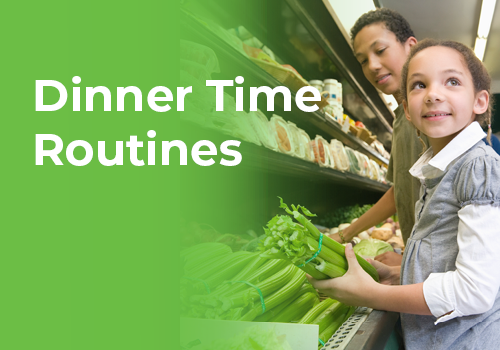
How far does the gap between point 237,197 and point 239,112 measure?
86 cm

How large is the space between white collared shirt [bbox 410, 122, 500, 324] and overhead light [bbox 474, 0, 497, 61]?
4059 mm

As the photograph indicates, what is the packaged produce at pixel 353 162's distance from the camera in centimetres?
334

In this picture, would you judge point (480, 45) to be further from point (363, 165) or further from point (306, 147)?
point (306, 147)

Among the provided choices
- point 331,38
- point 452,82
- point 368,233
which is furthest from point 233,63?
point 368,233

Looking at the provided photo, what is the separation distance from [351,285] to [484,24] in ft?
15.2

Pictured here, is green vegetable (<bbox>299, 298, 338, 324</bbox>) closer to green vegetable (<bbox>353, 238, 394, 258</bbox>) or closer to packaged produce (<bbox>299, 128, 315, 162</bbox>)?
packaged produce (<bbox>299, 128, 315, 162</bbox>)

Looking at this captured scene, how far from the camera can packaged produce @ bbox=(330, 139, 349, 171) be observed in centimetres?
285

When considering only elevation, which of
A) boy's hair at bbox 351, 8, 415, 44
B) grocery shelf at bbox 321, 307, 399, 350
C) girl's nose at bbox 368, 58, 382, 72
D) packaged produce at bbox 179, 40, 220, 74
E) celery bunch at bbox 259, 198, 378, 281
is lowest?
grocery shelf at bbox 321, 307, 399, 350

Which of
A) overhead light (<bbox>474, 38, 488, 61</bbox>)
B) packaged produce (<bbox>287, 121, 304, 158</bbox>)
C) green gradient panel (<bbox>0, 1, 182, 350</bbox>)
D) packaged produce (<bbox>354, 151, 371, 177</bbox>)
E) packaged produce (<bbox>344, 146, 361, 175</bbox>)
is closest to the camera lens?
green gradient panel (<bbox>0, 1, 182, 350</bbox>)

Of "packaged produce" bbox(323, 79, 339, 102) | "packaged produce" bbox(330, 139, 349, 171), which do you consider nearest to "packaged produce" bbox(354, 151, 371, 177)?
"packaged produce" bbox(330, 139, 349, 171)

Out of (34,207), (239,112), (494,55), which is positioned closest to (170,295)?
(34,207)

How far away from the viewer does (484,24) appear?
14.9 ft

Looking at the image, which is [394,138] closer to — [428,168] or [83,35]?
[428,168]

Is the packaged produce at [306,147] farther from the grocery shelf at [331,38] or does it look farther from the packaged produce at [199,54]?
the packaged produce at [199,54]
